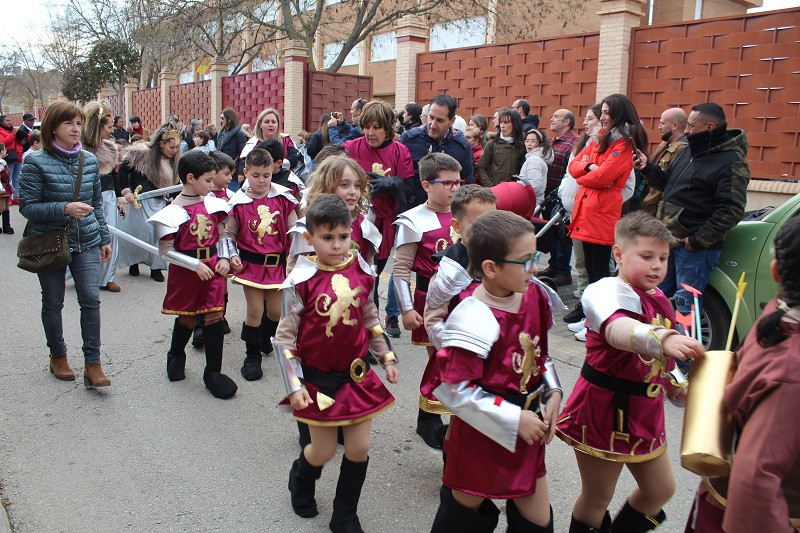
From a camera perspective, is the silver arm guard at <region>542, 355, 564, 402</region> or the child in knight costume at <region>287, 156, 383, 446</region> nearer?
the silver arm guard at <region>542, 355, 564, 402</region>

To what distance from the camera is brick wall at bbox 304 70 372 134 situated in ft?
72.0

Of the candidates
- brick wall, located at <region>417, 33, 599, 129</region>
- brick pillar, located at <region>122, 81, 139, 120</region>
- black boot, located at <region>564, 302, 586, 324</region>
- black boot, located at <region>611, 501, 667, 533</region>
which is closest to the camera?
black boot, located at <region>611, 501, 667, 533</region>

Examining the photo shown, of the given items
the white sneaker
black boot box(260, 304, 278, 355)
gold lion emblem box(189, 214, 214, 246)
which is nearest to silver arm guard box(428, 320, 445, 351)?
gold lion emblem box(189, 214, 214, 246)

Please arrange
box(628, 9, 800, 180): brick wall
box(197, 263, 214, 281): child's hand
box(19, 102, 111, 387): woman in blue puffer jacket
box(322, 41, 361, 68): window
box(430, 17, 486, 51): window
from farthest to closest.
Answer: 1. box(322, 41, 361, 68): window
2. box(430, 17, 486, 51): window
3. box(628, 9, 800, 180): brick wall
4. box(197, 263, 214, 281): child's hand
5. box(19, 102, 111, 387): woman in blue puffer jacket

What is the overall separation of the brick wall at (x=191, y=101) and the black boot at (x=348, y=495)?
24.1m

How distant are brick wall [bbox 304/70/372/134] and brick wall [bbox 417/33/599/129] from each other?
15.0 feet

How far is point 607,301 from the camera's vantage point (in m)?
2.74

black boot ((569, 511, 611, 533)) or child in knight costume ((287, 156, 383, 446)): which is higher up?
child in knight costume ((287, 156, 383, 446))

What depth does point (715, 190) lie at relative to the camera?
5.59 meters

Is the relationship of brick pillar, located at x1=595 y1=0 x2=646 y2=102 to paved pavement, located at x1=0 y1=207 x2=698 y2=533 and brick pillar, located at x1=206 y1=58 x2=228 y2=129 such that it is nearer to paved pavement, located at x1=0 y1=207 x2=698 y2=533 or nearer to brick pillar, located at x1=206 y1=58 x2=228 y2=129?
paved pavement, located at x1=0 y1=207 x2=698 y2=533

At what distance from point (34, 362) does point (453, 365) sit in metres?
4.66

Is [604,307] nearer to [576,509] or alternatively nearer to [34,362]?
[576,509]

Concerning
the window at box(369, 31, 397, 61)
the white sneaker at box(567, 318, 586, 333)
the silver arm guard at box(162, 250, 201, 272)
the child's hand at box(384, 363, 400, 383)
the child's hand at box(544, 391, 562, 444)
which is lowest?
the white sneaker at box(567, 318, 586, 333)

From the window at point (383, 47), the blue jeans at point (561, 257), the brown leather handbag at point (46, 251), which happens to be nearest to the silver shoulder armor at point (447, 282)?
the brown leather handbag at point (46, 251)
